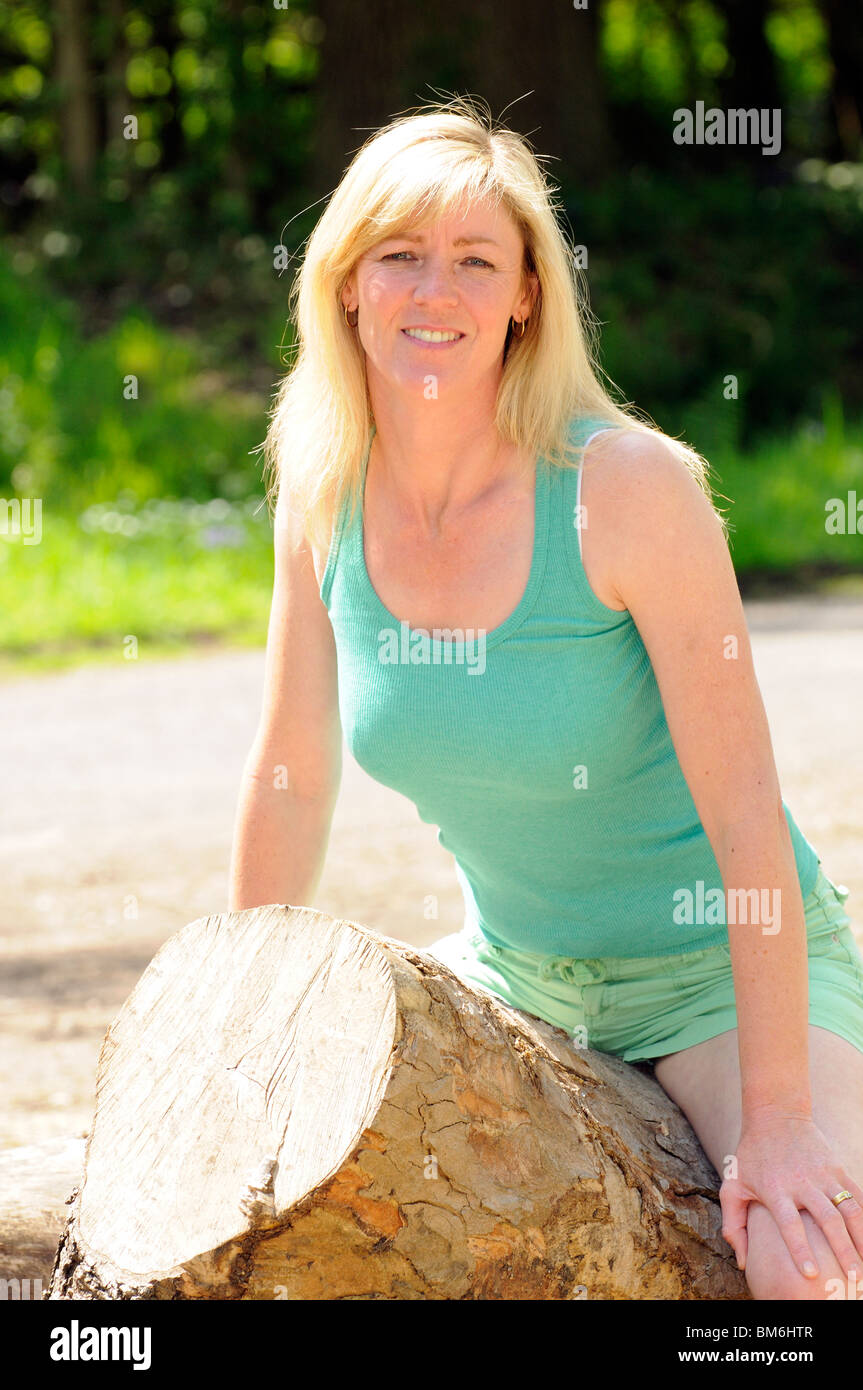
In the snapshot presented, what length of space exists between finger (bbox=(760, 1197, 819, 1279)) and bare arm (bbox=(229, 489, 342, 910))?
2.96ft

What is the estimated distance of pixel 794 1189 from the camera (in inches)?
82.1

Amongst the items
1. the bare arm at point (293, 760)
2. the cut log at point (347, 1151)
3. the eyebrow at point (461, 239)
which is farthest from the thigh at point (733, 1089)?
the eyebrow at point (461, 239)

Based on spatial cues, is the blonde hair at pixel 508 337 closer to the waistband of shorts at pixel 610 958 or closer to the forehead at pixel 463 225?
the forehead at pixel 463 225

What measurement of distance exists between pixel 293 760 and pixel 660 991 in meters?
0.67

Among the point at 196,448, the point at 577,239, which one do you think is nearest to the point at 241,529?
the point at 196,448

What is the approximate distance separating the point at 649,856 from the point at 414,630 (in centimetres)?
47

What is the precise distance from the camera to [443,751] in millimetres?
2400

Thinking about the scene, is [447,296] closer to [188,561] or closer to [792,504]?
[188,561]

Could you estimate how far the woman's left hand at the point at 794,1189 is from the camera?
2023 mm

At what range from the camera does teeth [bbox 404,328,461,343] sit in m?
2.47

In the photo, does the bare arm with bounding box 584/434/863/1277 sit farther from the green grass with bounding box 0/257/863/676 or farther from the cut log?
the green grass with bounding box 0/257/863/676

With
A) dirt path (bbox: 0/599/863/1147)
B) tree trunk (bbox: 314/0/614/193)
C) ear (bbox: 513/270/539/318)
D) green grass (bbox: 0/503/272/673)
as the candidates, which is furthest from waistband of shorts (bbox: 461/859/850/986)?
tree trunk (bbox: 314/0/614/193)

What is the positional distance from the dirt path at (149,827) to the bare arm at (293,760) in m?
1.25

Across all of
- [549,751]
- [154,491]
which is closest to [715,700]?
[549,751]
